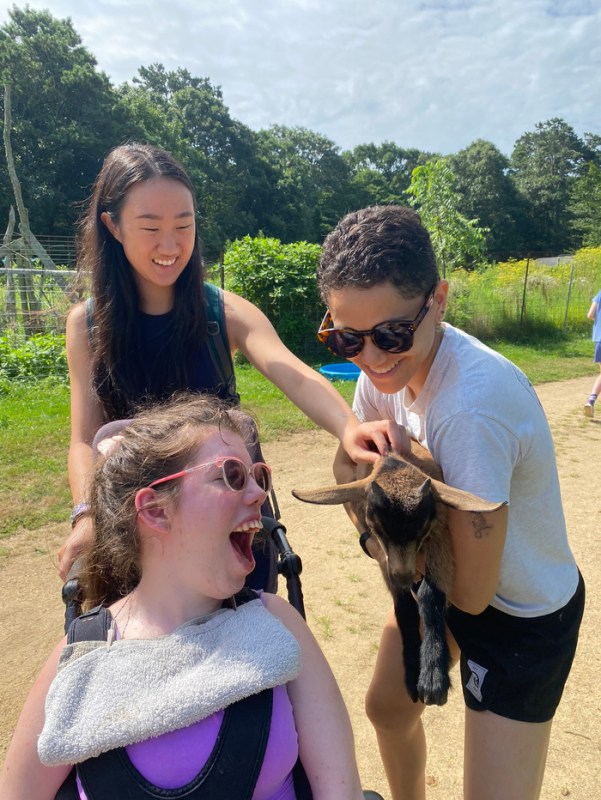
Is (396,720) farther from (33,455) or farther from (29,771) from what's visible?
(33,455)

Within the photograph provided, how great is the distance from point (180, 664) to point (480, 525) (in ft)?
2.99

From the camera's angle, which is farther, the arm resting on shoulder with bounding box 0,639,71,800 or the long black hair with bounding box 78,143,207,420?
the long black hair with bounding box 78,143,207,420

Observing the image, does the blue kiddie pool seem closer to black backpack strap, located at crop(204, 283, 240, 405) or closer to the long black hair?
black backpack strap, located at crop(204, 283, 240, 405)

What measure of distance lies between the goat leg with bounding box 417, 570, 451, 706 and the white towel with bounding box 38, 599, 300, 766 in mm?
564

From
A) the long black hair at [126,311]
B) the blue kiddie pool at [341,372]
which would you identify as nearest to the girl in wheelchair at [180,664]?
the long black hair at [126,311]

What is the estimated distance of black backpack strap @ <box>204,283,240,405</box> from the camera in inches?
93.7

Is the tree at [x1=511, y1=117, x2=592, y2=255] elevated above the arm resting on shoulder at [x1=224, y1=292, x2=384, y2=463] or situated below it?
above

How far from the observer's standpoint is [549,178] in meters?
54.1

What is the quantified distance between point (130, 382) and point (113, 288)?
0.40 meters

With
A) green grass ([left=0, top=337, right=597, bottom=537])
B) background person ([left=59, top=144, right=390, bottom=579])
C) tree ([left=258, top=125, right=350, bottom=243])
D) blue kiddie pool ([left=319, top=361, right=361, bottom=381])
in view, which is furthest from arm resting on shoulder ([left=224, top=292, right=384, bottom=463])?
tree ([left=258, top=125, right=350, bottom=243])

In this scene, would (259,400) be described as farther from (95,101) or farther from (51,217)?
(95,101)

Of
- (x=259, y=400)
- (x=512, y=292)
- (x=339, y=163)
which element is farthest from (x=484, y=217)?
(x=259, y=400)

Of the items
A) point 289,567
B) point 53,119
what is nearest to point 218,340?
point 289,567

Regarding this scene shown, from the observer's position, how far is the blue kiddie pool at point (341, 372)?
10109 millimetres
